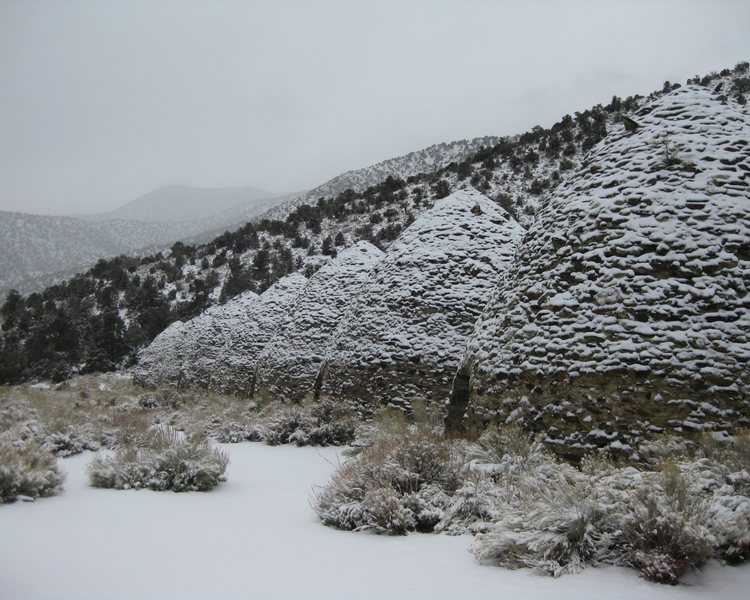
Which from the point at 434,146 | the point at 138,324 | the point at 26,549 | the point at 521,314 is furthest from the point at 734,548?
the point at 434,146

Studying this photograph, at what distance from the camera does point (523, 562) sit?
2949 millimetres

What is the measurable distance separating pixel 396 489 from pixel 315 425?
16.7 ft

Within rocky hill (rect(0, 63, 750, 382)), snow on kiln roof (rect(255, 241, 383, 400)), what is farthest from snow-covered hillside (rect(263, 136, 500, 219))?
snow on kiln roof (rect(255, 241, 383, 400))

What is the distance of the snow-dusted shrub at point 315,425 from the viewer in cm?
890

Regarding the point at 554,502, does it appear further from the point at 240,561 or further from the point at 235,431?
the point at 235,431

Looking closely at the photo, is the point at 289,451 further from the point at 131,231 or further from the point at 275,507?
the point at 131,231

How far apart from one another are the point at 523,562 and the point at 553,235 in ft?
11.2

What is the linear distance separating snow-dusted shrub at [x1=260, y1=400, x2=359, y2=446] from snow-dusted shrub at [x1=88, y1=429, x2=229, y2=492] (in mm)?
2736

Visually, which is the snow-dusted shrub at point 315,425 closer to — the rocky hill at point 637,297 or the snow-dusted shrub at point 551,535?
the rocky hill at point 637,297

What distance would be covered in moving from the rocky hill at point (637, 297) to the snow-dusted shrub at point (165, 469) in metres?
3.01

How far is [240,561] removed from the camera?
11.2ft

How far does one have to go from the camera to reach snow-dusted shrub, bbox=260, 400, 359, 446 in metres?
8.90

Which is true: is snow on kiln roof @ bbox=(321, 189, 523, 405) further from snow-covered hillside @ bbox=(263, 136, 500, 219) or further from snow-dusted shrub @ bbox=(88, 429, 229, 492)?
snow-covered hillside @ bbox=(263, 136, 500, 219)

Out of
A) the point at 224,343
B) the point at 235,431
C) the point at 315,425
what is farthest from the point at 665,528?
the point at 224,343
